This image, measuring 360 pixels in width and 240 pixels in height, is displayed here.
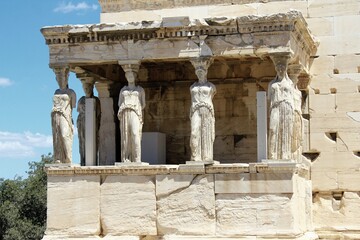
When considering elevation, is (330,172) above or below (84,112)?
below

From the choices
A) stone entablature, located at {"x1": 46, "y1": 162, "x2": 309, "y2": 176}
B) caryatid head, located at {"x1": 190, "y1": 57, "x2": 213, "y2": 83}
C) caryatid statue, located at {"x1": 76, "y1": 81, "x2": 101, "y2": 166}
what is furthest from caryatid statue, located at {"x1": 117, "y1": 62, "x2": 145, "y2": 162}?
caryatid statue, located at {"x1": 76, "y1": 81, "x2": 101, "y2": 166}

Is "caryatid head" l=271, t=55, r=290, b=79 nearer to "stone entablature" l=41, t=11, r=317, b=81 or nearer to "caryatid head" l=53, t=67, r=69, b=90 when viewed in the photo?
"stone entablature" l=41, t=11, r=317, b=81

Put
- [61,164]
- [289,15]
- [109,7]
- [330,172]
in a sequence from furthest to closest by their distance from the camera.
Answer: [109,7]
[330,172]
[61,164]
[289,15]

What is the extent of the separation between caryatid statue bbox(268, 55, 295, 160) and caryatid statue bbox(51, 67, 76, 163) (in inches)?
130

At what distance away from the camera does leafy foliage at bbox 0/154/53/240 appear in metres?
30.7

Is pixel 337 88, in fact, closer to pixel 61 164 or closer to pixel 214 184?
pixel 214 184

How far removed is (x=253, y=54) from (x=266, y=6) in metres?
2.34

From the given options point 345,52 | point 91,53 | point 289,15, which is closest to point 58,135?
point 91,53

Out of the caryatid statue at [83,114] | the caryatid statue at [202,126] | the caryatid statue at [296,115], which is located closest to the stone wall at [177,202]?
the caryatid statue at [202,126]

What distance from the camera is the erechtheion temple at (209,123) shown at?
12859mm

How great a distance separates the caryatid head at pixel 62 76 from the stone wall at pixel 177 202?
1.37 metres

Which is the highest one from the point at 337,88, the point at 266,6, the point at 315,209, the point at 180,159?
the point at 266,6

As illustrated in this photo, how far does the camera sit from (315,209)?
14.8m

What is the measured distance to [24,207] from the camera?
3222cm
